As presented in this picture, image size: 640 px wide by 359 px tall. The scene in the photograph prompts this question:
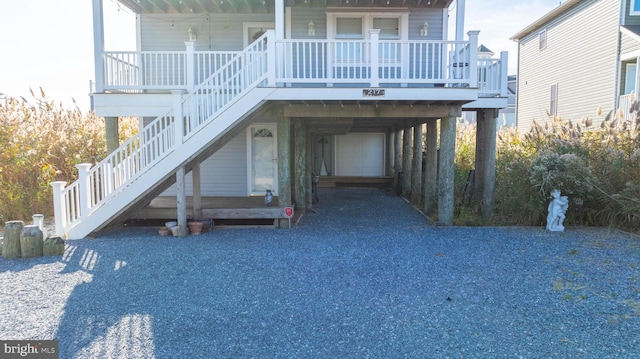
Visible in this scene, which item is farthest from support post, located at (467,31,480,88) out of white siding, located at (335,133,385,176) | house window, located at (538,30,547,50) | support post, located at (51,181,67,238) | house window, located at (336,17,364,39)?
house window, located at (538,30,547,50)

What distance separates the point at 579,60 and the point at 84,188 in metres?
17.4

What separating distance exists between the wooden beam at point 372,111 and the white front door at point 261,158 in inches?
113

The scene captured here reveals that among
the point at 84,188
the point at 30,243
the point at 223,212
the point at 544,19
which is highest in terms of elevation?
the point at 544,19

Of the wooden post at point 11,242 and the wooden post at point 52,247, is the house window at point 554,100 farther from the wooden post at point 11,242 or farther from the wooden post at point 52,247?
the wooden post at point 11,242

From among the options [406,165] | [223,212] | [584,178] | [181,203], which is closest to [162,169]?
[181,203]

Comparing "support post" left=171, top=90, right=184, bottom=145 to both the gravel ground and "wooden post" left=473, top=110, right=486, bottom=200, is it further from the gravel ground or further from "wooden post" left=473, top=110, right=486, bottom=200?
"wooden post" left=473, top=110, right=486, bottom=200

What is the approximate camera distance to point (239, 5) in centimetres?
1012

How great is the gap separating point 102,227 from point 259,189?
4.32 meters

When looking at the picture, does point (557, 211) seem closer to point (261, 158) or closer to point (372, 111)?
point (372, 111)

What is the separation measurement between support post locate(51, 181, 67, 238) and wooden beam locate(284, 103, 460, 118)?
4.20m

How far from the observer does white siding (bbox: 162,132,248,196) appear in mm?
11203

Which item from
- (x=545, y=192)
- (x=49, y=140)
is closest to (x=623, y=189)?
(x=545, y=192)

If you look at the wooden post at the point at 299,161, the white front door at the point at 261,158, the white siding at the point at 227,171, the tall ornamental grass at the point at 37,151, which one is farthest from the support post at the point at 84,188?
the wooden post at the point at 299,161

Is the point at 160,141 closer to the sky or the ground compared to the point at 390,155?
closer to the sky
